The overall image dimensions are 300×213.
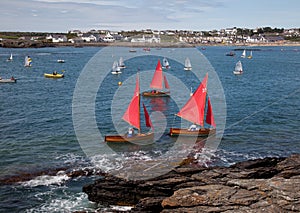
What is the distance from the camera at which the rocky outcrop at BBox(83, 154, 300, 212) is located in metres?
16.9

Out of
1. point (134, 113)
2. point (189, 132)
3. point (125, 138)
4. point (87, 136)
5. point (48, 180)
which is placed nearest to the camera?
point (48, 180)

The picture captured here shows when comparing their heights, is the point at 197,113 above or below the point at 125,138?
above

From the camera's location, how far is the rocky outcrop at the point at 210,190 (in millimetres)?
16859

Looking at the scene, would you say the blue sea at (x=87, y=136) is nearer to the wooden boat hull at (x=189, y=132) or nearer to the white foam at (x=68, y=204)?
the white foam at (x=68, y=204)

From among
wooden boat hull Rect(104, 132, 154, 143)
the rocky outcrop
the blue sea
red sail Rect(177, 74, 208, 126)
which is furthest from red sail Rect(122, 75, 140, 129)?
the rocky outcrop

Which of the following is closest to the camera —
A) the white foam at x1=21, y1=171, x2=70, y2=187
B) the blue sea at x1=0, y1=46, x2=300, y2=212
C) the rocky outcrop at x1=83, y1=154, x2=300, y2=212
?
the rocky outcrop at x1=83, y1=154, x2=300, y2=212

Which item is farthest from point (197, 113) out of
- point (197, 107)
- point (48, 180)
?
point (48, 180)

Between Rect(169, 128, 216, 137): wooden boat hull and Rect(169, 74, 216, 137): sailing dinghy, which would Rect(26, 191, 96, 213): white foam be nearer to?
Rect(169, 128, 216, 137): wooden boat hull

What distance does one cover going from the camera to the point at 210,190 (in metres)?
18.5

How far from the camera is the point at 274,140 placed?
38375 mm

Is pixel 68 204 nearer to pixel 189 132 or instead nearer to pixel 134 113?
pixel 134 113

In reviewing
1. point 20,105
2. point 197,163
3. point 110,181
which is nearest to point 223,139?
point 197,163

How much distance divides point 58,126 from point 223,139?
19.9 meters

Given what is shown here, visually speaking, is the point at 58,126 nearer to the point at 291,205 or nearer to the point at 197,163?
the point at 197,163
